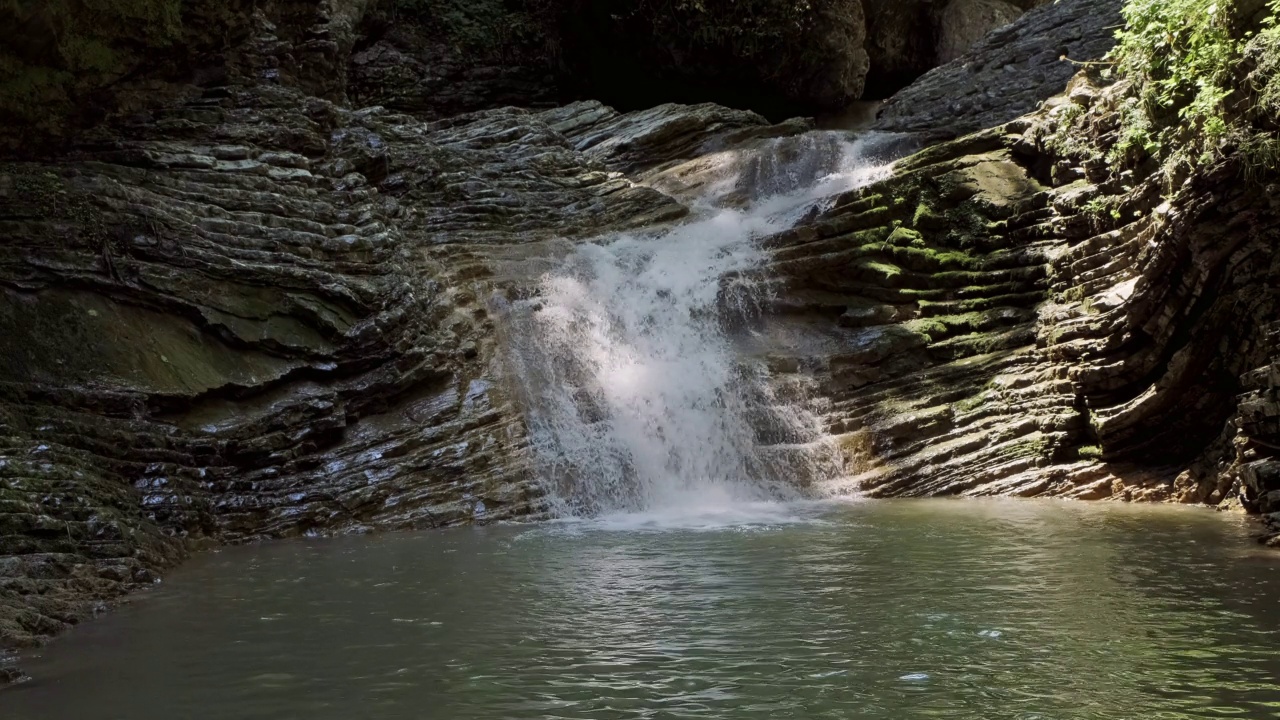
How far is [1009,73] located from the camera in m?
21.6


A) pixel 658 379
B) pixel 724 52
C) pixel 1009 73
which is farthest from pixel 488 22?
pixel 658 379

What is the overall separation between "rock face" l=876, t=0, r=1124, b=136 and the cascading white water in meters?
4.46

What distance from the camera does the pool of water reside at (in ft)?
15.9

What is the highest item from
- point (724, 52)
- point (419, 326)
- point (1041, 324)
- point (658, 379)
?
point (724, 52)

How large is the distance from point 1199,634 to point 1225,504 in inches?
215

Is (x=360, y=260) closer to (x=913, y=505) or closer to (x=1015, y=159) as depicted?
(x=913, y=505)

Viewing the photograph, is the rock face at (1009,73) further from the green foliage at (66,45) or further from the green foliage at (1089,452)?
the green foliage at (66,45)

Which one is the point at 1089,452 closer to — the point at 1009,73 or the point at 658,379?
the point at 658,379

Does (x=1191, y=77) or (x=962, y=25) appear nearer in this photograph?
(x=1191, y=77)

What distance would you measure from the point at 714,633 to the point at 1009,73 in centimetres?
1865

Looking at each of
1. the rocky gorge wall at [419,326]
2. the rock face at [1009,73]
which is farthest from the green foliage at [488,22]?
the rock face at [1009,73]

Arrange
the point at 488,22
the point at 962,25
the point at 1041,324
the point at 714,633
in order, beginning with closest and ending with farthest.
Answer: the point at 714,633 → the point at 1041,324 → the point at 488,22 → the point at 962,25

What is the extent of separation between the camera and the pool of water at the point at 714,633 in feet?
15.9

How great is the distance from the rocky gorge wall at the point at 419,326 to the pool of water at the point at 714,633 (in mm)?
1216
